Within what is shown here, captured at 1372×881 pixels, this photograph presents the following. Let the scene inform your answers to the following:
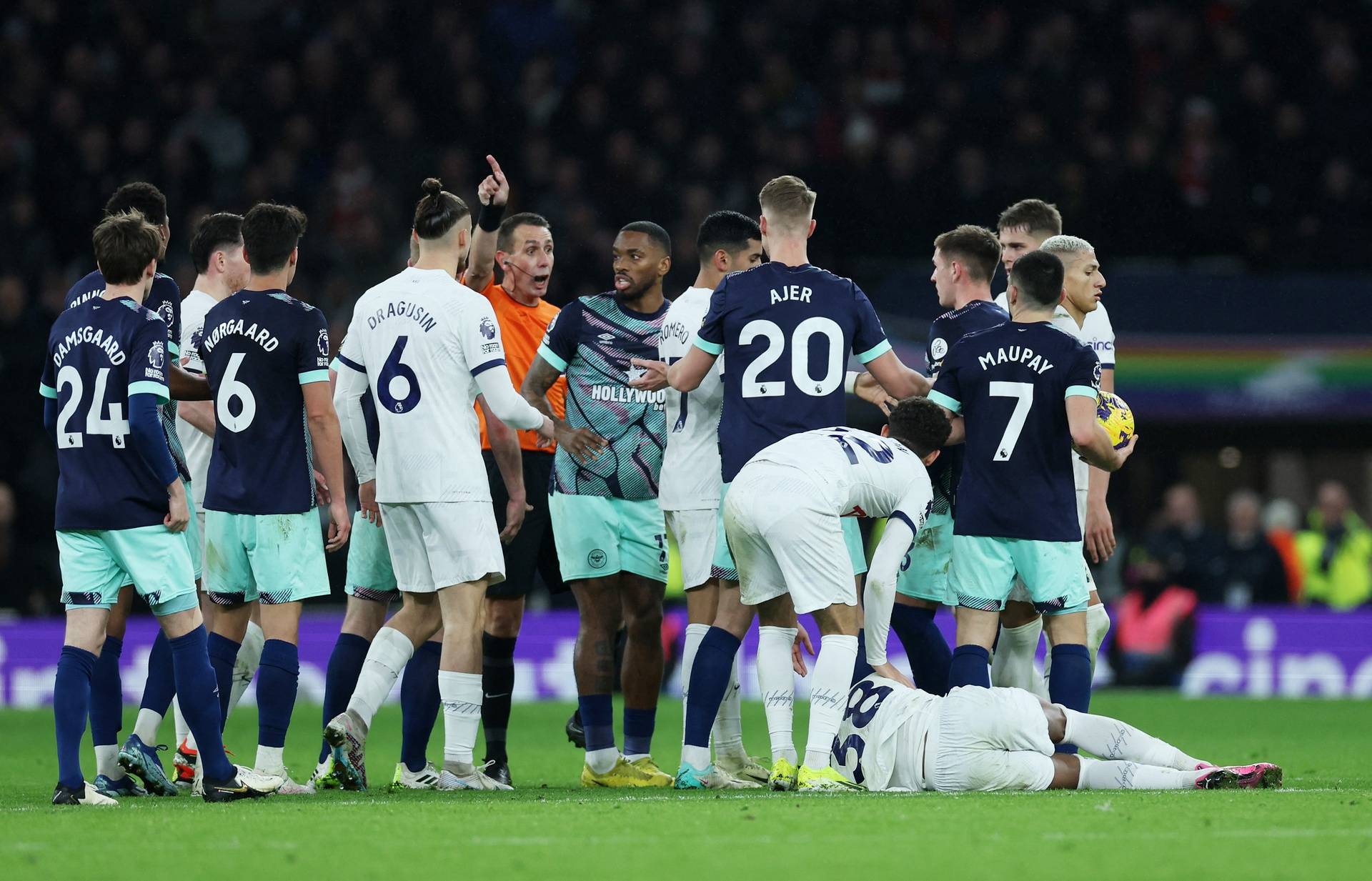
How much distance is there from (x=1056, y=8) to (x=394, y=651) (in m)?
14.9

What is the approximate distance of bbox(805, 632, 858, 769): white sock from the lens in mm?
7379

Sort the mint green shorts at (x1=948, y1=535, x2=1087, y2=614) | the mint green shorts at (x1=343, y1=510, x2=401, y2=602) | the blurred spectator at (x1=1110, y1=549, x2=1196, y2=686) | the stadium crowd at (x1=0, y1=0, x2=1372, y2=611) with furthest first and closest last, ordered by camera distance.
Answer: the stadium crowd at (x1=0, y1=0, x2=1372, y2=611) → the blurred spectator at (x1=1110, y1=549, x2=1196, y2=686) → the mint green shorts at (x1=343, y1=510, x2=401, y2=602) → the mint green shorts at (x1=948, y1=535, x2=1087, y2=614)

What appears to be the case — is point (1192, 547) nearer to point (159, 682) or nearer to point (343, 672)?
point (343, 672)

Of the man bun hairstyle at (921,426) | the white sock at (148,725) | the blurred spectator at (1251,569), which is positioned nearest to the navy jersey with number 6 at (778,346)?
the man bun hairstyle at (921,426)

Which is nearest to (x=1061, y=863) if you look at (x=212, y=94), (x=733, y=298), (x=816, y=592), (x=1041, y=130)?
(x=816, y=592)

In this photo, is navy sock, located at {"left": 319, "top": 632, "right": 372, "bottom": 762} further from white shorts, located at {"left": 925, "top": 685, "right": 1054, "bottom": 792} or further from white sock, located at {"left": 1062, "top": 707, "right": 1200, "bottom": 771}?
white sock, located at {"left": 1062, "top": 707, "right": 1200, "bottom": 771}

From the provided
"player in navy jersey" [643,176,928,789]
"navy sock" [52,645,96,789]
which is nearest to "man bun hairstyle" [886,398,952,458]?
"player in navy jersey" [643,176,928,789]

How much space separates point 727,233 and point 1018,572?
2.11 m

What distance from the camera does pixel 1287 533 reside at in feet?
59.0

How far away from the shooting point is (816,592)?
294 inches

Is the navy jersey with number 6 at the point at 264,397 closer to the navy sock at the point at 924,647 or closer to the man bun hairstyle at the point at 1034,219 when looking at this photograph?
the navy sock at the point at 924,647

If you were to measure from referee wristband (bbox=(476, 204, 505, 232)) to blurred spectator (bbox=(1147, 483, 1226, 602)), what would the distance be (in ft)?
31.7

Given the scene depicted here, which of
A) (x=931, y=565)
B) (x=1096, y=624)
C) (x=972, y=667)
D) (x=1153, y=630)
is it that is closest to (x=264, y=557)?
(x=972, y=667)

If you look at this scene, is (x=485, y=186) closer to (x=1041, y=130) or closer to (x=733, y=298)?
(x=733, y=298)
